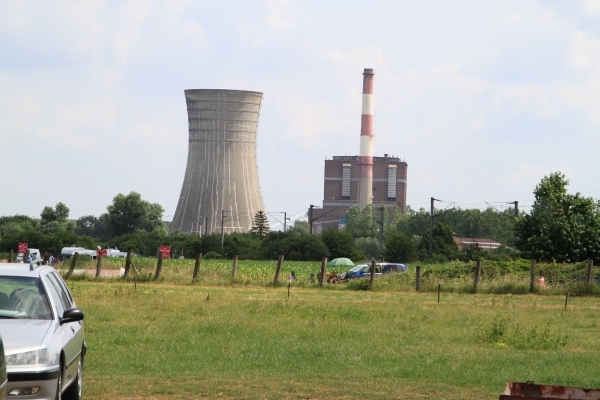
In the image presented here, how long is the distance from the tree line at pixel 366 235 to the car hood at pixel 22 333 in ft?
121

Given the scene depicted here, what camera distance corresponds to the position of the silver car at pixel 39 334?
7.62 m

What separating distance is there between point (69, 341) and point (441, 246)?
2720 inches

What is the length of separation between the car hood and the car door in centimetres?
27

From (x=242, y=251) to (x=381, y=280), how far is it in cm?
4520

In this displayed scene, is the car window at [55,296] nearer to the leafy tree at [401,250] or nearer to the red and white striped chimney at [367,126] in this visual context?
the leafy tree at [401,250]

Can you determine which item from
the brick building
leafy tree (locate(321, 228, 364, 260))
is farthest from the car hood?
the brick building

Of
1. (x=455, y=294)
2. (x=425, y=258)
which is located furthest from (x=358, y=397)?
(x=425, y=258)

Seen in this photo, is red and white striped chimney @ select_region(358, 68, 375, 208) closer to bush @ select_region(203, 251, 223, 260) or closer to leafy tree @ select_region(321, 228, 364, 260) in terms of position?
leafy tree @ select_region(321, 228, 364, 260)

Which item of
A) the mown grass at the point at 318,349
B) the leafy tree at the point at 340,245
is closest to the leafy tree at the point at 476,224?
the leafy tree at the point at 340,245

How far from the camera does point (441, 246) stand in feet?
251

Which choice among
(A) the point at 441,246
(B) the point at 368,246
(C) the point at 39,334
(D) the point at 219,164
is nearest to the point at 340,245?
(A) the point at 441,246

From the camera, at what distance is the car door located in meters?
8.48

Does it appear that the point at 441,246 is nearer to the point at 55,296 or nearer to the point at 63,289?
the point at 63,289

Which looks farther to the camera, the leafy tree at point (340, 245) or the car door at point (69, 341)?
the leafy tree at point (340, 245)
